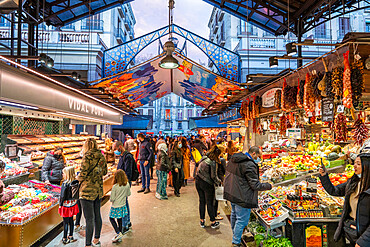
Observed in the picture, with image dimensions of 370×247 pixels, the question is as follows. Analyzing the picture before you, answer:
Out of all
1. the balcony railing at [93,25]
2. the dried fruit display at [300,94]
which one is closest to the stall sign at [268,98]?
the dried fruit display at [300,94]

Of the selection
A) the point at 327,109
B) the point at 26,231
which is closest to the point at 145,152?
the point at 26,231

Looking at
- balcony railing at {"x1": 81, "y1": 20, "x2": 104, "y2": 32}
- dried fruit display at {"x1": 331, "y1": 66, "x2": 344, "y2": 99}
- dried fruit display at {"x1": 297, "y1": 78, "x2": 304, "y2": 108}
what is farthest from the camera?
balcony railing at {"x1": 81, "y1": 20, "x2": 104, "y2": 32}

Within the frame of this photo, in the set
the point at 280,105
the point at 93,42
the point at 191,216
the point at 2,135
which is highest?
the point at 93,42

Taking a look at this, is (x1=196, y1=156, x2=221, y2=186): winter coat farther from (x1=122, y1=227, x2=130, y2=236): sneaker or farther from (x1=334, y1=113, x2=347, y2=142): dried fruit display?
(x1=334, y1=113, x2=347, y2=142): dried fruit display

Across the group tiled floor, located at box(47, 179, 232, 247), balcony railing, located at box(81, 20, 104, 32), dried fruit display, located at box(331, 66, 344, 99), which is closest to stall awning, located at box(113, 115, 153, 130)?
balcony railing, located at box(81, 20, 104, 32)

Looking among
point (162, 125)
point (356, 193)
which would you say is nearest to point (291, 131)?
point (356, 193)

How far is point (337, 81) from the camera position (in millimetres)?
3213

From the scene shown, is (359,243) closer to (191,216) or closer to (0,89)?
(191,216)

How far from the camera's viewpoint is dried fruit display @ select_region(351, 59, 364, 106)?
295cm

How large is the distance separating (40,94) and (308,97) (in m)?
5.24

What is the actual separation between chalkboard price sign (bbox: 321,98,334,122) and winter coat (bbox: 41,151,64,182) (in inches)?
221

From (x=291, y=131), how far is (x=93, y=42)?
13066 millimetres

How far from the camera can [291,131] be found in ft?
22.7

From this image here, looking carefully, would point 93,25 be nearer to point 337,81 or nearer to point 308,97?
point 308,97
